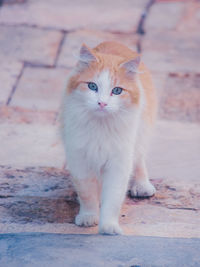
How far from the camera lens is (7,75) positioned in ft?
17.6

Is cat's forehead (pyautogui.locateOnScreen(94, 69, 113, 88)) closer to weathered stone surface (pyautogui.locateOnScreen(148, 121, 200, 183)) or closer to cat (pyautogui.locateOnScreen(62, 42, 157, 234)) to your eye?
cat (pyautogui.locateOnScreen(62, 42, 157, 234))

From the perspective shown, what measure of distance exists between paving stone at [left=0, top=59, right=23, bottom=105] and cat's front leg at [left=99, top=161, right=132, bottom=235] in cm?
222

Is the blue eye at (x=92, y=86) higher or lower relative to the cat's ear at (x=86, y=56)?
lower

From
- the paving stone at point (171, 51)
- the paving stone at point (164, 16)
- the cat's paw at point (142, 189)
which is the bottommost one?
the cat's paw at point (142, 189)

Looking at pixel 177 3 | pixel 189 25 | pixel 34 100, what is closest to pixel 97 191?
pixel 34 100

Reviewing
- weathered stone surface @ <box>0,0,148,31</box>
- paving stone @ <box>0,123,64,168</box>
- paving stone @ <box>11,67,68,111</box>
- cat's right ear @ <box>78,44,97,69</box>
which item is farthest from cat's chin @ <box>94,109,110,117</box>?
weathered stone surface @ <box>0,0,148,31</box>

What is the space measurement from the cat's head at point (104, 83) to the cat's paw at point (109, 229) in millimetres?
Result: 576

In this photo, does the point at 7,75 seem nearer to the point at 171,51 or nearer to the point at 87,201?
the point at 171,51

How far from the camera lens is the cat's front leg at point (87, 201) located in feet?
9.77

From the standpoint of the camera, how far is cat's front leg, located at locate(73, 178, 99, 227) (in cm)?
298

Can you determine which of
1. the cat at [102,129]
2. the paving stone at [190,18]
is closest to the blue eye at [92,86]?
the cat at [102,129]

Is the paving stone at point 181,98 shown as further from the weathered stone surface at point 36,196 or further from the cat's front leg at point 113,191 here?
the cat's front leg at point 113,191

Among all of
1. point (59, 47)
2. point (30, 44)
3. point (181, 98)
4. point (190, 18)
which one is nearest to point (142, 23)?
point (190, 18)

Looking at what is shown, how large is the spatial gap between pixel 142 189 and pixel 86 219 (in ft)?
1.79
